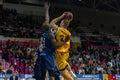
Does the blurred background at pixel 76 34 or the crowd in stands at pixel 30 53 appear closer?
the crowd in stands at pixel 30 53

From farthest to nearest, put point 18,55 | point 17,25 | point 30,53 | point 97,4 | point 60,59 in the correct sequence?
point 97,4 → point 17,25 → point 30,53 → point 18,55 → point 60,59

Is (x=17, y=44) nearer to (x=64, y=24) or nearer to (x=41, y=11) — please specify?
(x=41, y=11)

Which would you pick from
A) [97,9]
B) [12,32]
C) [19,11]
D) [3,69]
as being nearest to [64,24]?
[3,69]

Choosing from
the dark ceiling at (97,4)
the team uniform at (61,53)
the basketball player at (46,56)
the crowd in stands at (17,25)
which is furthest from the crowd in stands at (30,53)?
the basketball player at (46,56)

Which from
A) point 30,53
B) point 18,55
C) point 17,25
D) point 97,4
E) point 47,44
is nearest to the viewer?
point 47,44

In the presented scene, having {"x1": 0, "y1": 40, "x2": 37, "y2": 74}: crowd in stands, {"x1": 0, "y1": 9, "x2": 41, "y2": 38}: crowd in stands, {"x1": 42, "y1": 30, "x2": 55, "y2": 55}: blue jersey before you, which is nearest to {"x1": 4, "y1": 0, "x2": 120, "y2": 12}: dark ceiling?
{"x1": 0, "y1": 9, "x2": 41, "y2": 38}: crowd in stands

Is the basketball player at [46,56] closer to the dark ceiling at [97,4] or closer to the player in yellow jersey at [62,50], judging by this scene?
the player in yellow jersey at [62,50]

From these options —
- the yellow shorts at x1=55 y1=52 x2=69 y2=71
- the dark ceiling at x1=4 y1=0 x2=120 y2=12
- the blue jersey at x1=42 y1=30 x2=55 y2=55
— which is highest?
the dark ceiling at x1=4 y1=0 x2=120 y2=12

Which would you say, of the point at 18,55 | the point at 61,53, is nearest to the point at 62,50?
the point at 61,53

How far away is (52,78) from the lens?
10.3m

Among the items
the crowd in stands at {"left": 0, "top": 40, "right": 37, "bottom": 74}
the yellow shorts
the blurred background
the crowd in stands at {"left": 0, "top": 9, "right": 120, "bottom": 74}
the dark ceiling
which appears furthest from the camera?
the dark ceiling

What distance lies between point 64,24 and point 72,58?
19.1 m

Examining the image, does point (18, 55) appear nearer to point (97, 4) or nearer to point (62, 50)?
point (97, 4)

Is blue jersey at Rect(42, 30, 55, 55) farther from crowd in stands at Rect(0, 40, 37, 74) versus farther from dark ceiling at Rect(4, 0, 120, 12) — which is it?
dark ceiling at Rect(4, 0, 120, 12)
